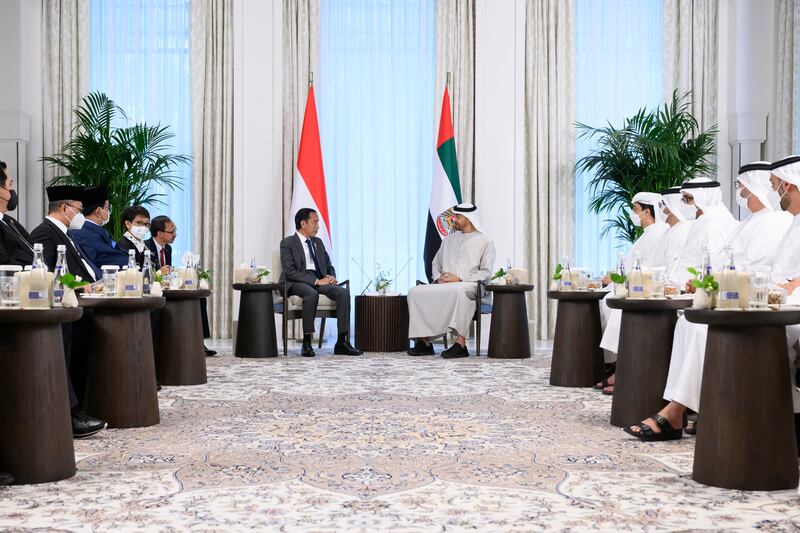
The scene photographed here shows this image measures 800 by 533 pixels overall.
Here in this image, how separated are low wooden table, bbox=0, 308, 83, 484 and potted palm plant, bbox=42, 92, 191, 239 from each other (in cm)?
680

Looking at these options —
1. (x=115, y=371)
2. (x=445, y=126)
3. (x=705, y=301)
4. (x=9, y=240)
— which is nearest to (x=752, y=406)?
(x=705, y=301)

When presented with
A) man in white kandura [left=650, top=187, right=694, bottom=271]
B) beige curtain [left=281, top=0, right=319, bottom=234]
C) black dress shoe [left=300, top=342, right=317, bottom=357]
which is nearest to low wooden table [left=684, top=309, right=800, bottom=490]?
man in white kandura [left=650, top=187, right=694, bottom=271]

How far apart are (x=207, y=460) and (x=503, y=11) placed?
7.76 metres

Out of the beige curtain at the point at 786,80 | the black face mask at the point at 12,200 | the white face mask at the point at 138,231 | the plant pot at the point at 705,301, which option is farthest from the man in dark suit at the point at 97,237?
the beige curtain at the point at 786,80

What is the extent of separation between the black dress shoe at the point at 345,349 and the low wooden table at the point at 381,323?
A: 29cm

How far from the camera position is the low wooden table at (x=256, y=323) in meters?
9.12

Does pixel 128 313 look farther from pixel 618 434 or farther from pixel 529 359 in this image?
pixel 529 359

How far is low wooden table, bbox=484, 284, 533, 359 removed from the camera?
905 centimetres

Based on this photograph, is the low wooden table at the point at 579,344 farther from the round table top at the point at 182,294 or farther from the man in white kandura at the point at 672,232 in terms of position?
the round table top at the point at 182,294

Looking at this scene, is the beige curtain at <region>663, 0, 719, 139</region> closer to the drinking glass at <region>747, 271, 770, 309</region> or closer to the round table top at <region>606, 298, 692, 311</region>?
the round table top at <region>606, 298, 692, 311</region>

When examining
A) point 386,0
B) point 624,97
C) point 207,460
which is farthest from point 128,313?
point 624,97

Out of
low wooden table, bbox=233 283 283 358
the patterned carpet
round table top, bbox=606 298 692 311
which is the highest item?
round table top, bbox=606 298 692 311

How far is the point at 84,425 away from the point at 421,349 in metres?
4.83

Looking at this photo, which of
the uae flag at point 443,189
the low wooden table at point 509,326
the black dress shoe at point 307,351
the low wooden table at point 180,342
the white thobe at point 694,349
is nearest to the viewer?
the white thobe at point 694,349
